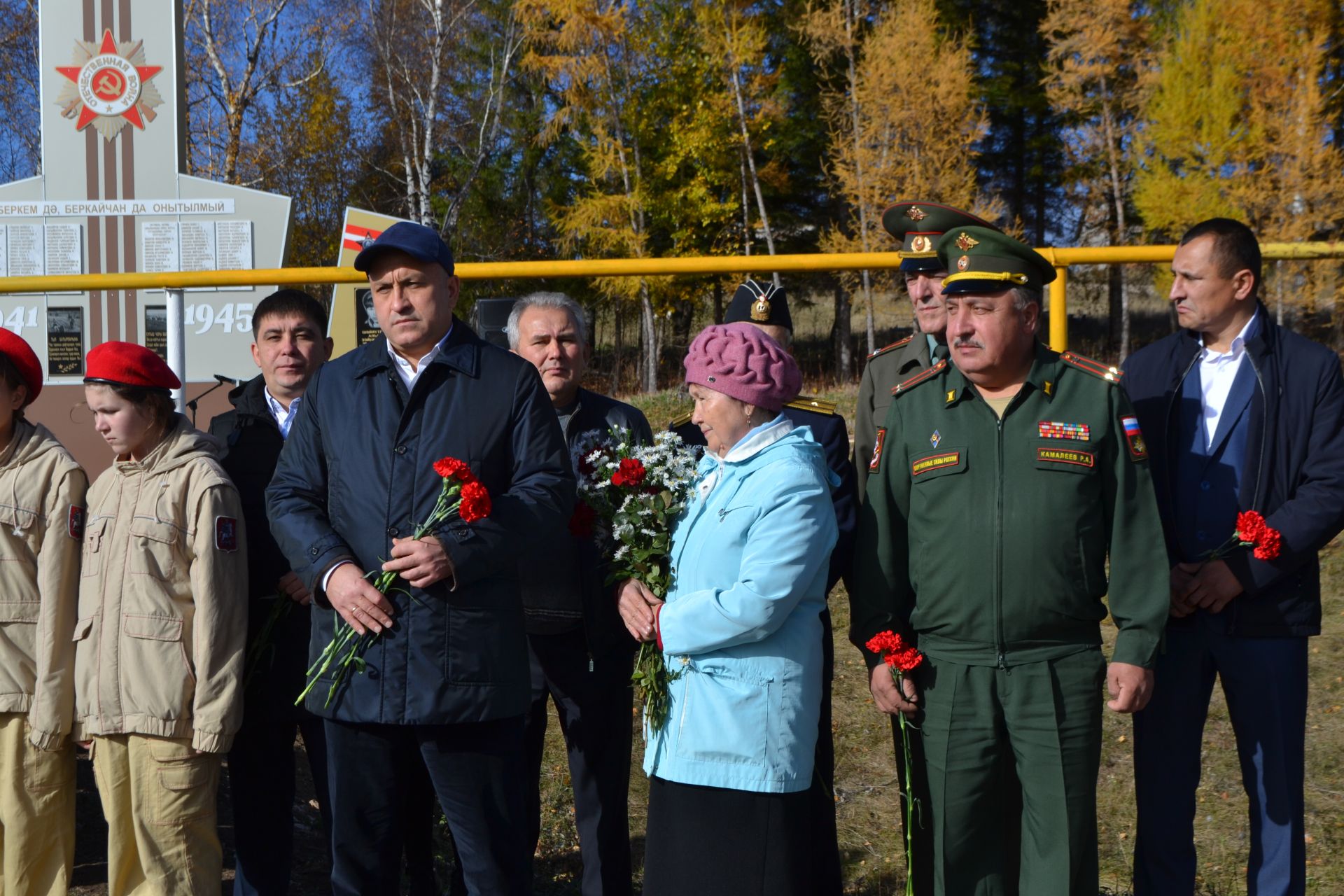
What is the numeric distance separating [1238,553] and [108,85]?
7197 mm

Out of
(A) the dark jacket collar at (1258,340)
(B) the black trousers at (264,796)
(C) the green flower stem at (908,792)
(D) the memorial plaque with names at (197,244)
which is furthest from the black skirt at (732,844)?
(D) the memorial plaque with names at (197,244)

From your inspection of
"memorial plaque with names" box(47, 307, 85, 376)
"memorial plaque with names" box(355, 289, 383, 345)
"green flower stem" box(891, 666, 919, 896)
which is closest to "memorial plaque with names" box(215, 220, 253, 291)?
"memorial plaque with names" box(355, 289, 383, 345)

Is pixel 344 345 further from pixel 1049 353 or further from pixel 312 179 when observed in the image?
pixel 312 179

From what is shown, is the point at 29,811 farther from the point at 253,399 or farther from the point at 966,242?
the point at 966,242

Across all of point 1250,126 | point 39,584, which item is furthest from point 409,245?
point 1250,126

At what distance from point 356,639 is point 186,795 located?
2.97ft

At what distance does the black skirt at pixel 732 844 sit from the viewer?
265 cm

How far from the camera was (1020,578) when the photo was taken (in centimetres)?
271

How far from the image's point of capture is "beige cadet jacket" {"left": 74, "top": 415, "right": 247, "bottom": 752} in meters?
3.08

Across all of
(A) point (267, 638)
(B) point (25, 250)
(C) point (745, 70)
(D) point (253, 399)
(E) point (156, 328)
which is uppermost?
(C) point (745, 70)

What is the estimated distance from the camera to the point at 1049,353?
288cm

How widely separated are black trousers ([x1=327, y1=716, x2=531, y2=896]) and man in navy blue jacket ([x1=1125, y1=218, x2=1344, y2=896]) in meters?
1.75

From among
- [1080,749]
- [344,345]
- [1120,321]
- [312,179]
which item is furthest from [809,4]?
[1080,749]

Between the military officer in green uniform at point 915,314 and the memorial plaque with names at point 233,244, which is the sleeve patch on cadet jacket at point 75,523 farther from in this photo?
the memorial plaque with names at point 233,244
